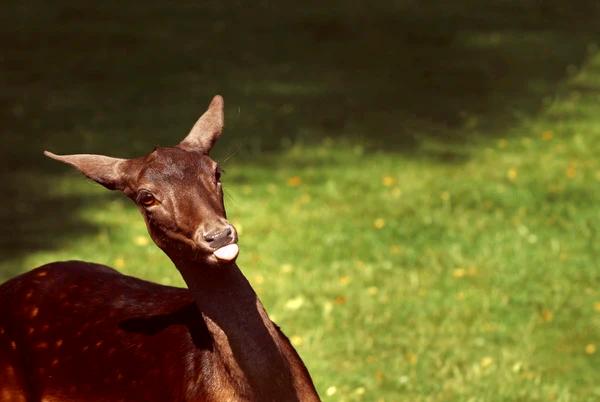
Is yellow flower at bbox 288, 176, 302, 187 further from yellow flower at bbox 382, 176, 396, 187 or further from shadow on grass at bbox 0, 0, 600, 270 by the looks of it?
yellow flower at bbox 382, 176, 396, 187

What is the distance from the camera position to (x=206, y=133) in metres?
6.30

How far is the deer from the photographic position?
5723 mm

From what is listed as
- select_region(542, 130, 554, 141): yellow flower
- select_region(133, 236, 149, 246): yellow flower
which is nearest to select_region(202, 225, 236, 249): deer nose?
select_region(133, 236, 149, 246): yellow flower

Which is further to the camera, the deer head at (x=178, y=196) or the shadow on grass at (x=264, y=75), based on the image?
the shadow on grass at (x=264, y=75)

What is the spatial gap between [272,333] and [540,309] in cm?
449

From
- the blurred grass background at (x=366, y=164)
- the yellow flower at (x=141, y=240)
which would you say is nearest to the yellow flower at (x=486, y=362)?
the blurred grass background at (x=366, y=164)

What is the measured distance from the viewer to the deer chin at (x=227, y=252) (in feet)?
18.0

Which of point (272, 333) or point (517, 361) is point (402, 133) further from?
point (272, 333)

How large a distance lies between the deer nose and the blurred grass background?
11.5ft

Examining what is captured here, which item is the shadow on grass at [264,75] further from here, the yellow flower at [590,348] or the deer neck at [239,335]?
the deer neck at [239,335]

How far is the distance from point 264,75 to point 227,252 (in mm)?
11021

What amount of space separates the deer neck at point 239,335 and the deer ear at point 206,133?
2.00 feet

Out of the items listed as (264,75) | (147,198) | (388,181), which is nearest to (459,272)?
(388,181)

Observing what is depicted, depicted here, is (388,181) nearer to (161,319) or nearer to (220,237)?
(161,319)
